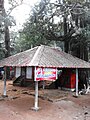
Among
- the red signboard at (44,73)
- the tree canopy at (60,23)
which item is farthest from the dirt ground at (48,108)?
the tree canopy at (60,23)

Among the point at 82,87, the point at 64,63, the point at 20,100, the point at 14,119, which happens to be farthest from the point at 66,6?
the point at 14,119

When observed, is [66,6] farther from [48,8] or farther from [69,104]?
[69,104]

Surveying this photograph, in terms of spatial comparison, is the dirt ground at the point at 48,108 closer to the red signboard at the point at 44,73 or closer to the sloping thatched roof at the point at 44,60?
the red signboard at the point at 44,73

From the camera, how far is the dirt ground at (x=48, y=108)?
10328 millimetres

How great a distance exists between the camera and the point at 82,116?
10906 millimetres

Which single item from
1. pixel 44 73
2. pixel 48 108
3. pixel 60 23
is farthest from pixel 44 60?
pixel 60 23

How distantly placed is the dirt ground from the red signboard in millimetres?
1778

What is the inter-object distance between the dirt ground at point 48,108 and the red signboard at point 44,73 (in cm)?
178

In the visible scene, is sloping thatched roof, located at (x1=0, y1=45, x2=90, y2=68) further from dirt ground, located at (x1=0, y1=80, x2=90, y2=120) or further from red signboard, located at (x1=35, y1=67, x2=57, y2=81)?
dirt ground, located at (x1=0, y1=80, x2=90, y2=120)

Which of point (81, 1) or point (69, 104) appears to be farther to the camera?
point (81, 1)

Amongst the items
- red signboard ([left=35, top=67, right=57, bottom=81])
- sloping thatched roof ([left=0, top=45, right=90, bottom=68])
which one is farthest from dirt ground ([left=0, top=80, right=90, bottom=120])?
sloping thatched roof ([left=0, top=45, right=90, bottom=68])

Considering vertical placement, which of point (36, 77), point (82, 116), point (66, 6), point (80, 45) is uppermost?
point (66, 6)

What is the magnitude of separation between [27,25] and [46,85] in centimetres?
594

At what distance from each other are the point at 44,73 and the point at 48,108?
2.09 m
